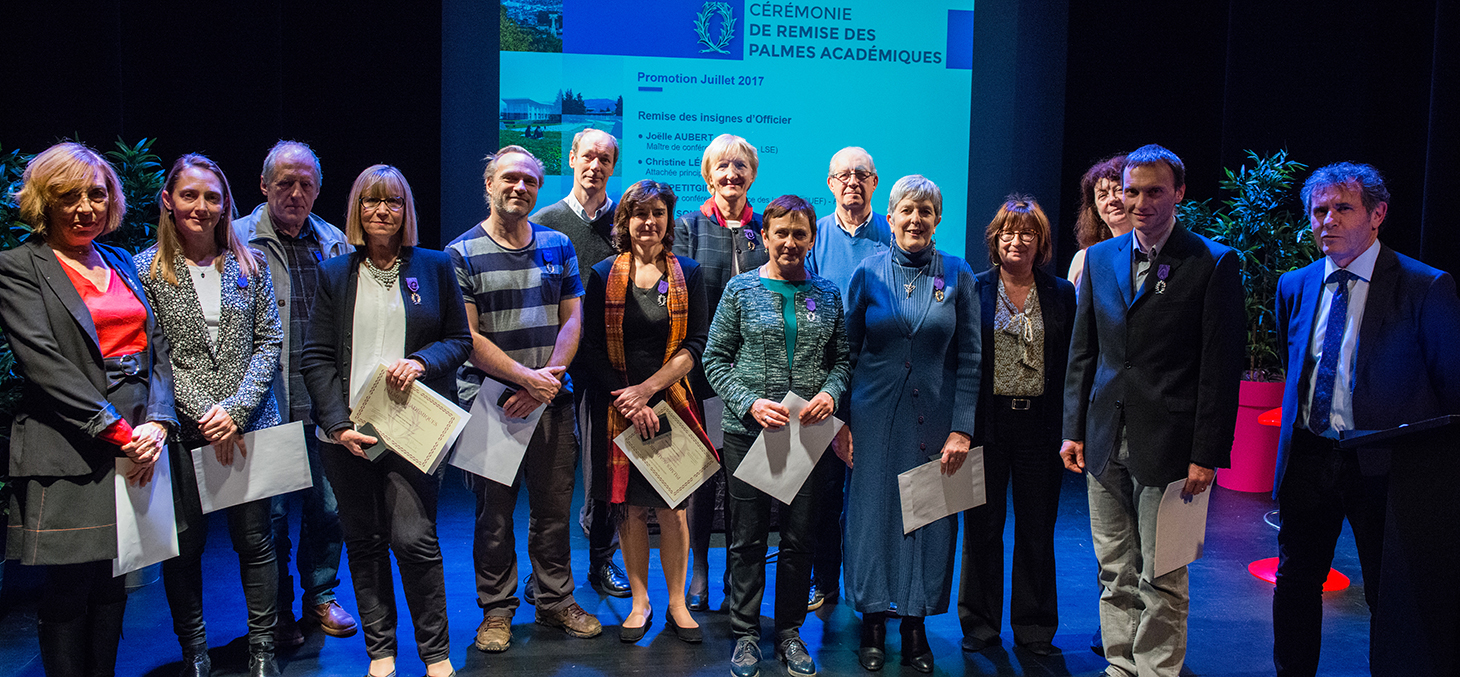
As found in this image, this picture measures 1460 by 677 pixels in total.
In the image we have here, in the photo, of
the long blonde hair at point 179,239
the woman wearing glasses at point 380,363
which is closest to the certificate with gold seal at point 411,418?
the woman wearing glasses at point 380,363

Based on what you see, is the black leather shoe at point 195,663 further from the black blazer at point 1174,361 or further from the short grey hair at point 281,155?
the black blazer at point 1174,361

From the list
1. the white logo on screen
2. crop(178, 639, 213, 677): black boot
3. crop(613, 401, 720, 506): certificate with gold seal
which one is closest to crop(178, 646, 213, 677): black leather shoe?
crop(178, 639, 213, 677): black boot

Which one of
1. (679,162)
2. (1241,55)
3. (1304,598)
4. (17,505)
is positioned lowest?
(1304,598)

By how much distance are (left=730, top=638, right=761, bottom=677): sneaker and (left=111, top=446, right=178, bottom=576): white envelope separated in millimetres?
1564

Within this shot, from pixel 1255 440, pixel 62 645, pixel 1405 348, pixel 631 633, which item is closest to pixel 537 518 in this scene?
pixel 631 633

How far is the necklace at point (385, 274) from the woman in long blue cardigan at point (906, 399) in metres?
1.34

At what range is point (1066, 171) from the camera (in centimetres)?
634

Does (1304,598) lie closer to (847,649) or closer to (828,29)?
(847,649)

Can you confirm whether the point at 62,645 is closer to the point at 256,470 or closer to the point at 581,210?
the point at 256,470

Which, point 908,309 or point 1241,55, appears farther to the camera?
point 1241,55

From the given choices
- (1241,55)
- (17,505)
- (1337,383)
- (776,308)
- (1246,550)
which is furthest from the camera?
(1241,55)

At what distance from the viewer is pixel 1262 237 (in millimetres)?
5199

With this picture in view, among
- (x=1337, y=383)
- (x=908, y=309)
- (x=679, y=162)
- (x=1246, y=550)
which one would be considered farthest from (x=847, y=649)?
(x=679, y=162)

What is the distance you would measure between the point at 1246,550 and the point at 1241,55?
3505 mm
